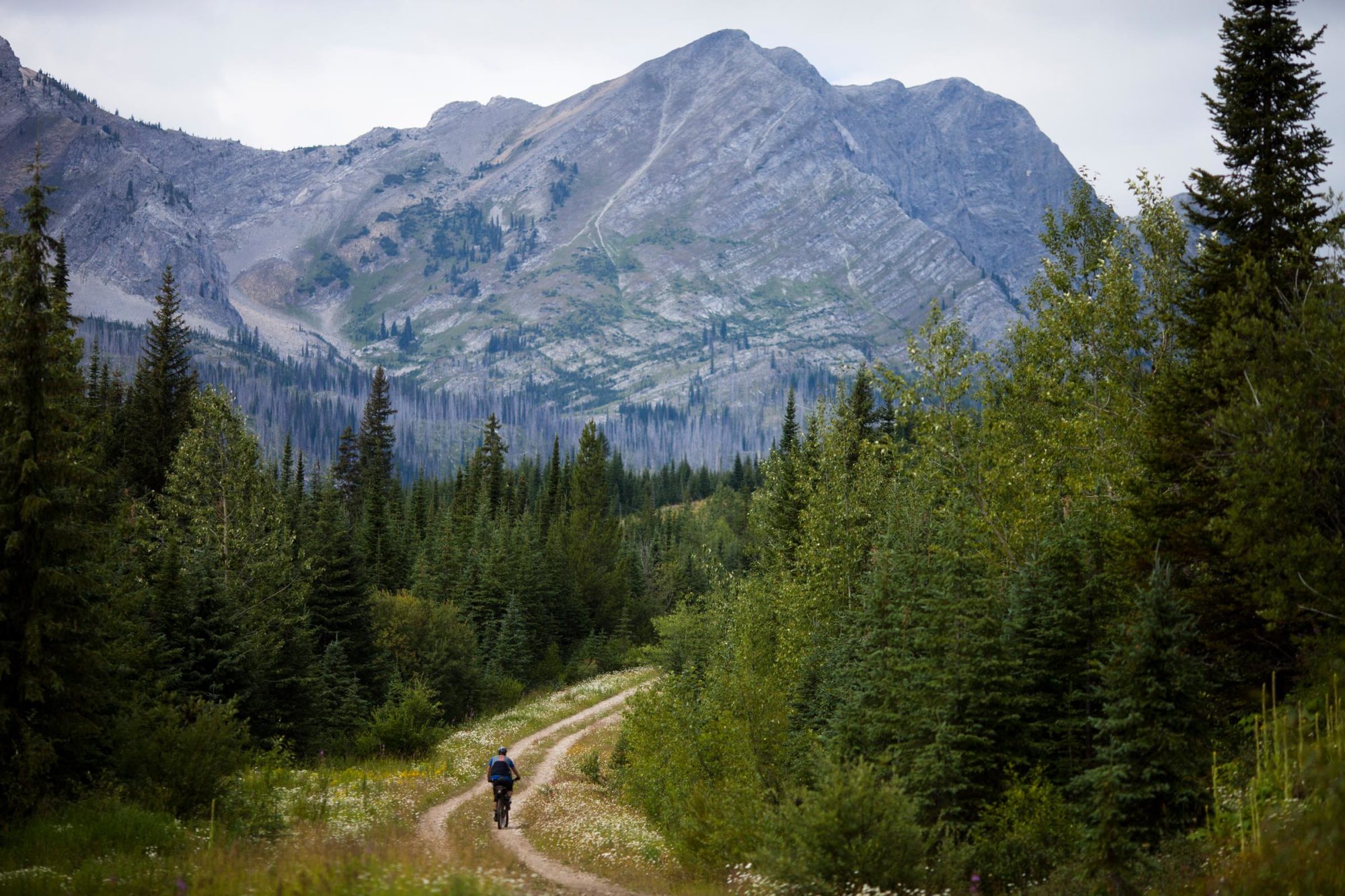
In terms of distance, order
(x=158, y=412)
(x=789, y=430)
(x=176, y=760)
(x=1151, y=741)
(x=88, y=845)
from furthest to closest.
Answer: (x=789, y=430)
(x=158, y=412)
(x=176, y=760)
(x=88, y=845)
(x=1151, y=741)

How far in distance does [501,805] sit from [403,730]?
16.1m

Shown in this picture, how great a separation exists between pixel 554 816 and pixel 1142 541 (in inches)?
733

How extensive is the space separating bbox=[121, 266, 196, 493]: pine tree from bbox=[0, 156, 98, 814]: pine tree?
39116 mm

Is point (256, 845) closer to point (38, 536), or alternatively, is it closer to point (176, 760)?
point (176, 760)

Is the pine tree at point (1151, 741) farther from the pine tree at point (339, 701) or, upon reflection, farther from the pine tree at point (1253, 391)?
the pine tree at point (339, 701)

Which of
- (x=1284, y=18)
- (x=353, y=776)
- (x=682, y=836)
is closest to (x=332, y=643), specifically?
(x=353, y=776)

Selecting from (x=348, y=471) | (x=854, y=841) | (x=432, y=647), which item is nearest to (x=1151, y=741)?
(x=854, y=841)

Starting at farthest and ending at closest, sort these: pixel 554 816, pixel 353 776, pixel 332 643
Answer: pixel 332 643
pixel 353 776
pixel 554 816

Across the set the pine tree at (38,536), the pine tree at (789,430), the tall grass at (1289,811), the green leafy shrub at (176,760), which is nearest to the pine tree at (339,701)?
the green leafy shrub at (176,760)

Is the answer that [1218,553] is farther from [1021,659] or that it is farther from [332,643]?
[332,643]

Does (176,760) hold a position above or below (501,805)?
above

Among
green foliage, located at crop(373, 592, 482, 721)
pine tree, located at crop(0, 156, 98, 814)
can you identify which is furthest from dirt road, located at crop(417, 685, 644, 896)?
pine tree, located at crop(0, 156, 98, 814)

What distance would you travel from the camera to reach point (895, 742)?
72.7 feet

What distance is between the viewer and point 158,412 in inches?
2315
